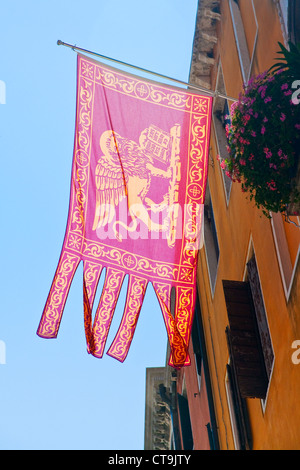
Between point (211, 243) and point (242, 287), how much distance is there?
12.6 feet

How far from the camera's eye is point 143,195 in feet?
29.9

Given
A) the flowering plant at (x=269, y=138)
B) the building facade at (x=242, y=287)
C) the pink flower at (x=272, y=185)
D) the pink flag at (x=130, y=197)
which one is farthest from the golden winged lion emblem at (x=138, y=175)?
the pink flower at (x=272, y=185)

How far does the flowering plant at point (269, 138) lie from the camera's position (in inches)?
274

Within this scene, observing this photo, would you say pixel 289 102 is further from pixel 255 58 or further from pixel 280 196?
pixel 255 58

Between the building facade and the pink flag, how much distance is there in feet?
4.11

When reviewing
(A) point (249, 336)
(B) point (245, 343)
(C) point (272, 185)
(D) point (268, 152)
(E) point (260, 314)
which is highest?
(D) point (268, 152)

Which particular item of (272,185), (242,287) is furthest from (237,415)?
(272,185)

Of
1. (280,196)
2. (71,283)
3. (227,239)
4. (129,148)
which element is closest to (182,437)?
(227,239)

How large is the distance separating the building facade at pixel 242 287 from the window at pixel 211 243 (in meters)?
0.02

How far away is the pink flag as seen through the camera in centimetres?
906

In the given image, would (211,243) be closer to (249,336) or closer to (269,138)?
(249,336)

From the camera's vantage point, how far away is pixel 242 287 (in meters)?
10.7
